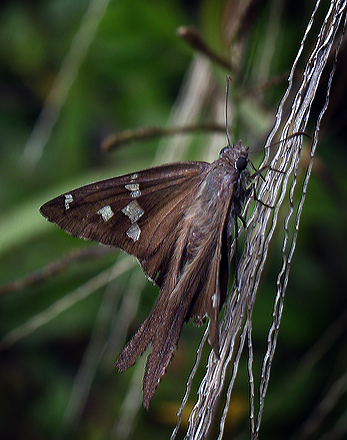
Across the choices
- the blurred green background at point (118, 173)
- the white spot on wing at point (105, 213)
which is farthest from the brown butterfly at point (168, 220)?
the blurred green background at point (118, 173)

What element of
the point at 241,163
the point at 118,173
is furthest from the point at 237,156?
the point at 118,173

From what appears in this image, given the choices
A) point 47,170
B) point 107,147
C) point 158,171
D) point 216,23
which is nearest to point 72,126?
point 47,170

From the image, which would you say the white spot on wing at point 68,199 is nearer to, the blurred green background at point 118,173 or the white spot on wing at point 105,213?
the white spot on wing at point 105,213

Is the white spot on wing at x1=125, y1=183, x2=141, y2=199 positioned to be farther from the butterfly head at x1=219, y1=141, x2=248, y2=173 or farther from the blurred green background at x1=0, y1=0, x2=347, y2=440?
the blurred green background at x1=0, y1=0, x2=347, y2=440

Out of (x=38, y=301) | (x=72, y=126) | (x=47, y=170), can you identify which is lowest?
(x=38, y=301)

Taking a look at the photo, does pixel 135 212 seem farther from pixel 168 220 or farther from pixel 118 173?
pixel 118 173

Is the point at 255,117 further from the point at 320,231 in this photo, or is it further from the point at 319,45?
the point at 319,45

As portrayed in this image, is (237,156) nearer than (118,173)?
Yes
